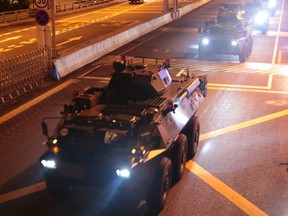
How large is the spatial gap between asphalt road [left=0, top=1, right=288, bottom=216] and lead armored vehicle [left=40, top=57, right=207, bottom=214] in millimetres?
446

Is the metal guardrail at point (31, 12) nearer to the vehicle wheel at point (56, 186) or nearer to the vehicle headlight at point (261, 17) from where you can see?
the vehicle headlight at point (261, 17)

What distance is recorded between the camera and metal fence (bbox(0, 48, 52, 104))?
15.0 metres

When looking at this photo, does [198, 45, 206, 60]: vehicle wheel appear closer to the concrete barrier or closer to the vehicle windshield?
the concrete barrier

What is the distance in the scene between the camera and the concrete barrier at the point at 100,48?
62.8 ft

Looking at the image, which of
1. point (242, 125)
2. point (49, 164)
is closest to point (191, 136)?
point (242, 125)

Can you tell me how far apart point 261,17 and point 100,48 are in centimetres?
1370

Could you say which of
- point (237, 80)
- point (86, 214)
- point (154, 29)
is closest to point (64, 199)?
point (86, 214)

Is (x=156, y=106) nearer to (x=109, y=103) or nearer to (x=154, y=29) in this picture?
(x=109, y=103)

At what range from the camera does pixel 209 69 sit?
20.3 meters

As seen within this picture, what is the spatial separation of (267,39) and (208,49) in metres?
9.64

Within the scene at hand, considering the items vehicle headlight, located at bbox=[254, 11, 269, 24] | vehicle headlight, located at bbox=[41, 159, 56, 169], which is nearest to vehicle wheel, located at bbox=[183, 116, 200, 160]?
vehicle headlight, located at bbox=[41, 159, 56, 169]

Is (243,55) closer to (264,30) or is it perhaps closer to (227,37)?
(227,37)

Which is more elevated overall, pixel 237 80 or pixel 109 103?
pixel 109 103

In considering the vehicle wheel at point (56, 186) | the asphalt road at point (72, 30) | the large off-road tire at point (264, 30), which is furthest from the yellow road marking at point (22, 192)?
the large off-road tire at point (264, 30)
